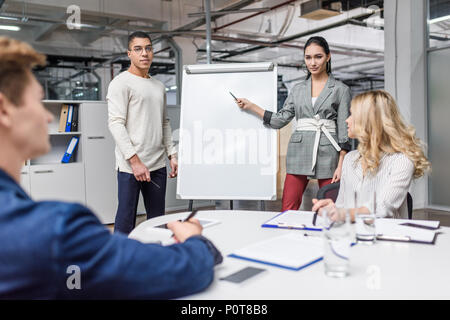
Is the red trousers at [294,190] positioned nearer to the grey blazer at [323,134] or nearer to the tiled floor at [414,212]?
the grey blazer at [323,134]

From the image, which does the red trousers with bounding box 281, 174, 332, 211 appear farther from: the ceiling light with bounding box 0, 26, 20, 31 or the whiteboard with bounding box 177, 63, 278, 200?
the ceiling light with bounding box 0, 26, 20, 31

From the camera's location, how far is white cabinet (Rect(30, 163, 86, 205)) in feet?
13.7

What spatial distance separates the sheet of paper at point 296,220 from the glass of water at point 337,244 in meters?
0.42

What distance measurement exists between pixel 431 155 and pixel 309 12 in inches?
115

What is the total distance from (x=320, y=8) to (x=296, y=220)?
5469mm

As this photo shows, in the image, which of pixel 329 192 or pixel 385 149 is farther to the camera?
pixel 329 192

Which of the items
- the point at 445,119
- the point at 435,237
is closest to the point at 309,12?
the point at 445,119

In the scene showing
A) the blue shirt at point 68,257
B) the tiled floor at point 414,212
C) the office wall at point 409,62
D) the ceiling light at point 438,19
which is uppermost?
the ceiling light at point 438,19

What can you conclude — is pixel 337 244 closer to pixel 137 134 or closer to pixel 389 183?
pixel 389 183

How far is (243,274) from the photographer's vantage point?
102cm

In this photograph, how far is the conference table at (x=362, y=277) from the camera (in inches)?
35.6

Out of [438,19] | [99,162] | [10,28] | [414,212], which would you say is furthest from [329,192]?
[10,28]

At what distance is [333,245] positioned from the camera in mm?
1021

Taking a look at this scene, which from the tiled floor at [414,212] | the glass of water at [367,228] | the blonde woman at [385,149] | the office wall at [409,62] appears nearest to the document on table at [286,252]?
the glass of water at [367,228]
